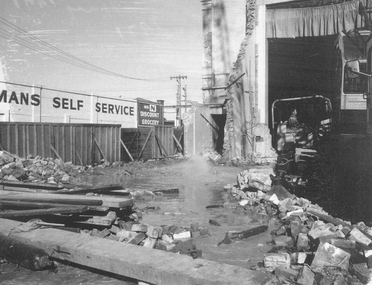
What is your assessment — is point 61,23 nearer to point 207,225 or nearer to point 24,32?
point 24,32

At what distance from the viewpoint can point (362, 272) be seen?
3.08 m

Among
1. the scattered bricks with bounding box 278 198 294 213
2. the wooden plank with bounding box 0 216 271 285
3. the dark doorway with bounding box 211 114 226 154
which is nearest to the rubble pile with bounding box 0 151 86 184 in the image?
the wooden plank with bounding box 0 216 271 285

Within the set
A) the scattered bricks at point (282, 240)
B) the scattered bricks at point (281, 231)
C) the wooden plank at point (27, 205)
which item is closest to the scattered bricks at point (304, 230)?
the scattered bricks at point (282, 240)

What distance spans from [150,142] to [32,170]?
926 centimetres

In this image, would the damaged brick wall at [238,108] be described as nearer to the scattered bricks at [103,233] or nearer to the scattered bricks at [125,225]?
the scattered bricks at [125,225]

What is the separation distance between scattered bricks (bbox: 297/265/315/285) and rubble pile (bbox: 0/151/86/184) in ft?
26.1

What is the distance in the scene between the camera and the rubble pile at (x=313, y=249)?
122 inches

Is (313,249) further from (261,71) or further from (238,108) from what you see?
(261,71)

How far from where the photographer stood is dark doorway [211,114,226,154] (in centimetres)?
2025

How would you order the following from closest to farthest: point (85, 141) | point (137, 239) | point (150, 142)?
point (137, 239), point (85, 141), point (150, 142)

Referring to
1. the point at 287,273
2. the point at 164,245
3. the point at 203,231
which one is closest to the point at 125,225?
the point at 164,245

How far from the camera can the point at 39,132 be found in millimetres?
13148

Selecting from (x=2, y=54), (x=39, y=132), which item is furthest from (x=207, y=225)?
(x=39, y=132)

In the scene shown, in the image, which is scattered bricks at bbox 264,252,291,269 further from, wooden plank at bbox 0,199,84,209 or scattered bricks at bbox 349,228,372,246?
wooden plank at bbox 0,199,84,209
